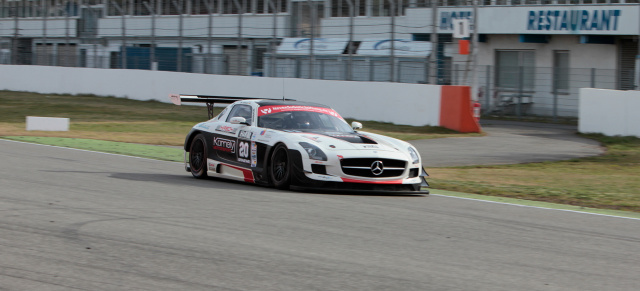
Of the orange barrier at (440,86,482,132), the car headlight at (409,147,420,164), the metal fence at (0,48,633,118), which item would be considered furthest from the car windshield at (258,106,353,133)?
the metal fence at (0,48,633,118)

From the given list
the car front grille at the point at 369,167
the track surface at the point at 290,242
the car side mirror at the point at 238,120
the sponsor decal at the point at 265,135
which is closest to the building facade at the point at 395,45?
the car side mirror at the point at 238,120

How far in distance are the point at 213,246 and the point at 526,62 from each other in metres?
29.9

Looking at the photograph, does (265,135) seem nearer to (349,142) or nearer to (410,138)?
(349,142)

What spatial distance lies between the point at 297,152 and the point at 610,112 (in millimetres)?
14124

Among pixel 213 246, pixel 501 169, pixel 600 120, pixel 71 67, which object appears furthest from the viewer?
pixel 71 67

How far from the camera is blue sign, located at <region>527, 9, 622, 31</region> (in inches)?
1199

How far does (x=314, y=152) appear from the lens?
9.68m

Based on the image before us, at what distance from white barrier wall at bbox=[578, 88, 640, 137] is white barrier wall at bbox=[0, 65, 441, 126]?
13.2 ft

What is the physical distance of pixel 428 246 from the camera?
21.0 ft

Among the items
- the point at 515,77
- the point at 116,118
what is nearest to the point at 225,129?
the point at 116,118

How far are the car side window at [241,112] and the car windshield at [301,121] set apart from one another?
0.79ft

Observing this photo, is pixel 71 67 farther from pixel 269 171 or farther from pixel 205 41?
pixel 269 171

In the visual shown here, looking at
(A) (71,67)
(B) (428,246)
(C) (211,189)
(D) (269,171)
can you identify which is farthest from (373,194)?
(A) (71,67)

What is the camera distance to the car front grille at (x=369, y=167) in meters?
9.66
